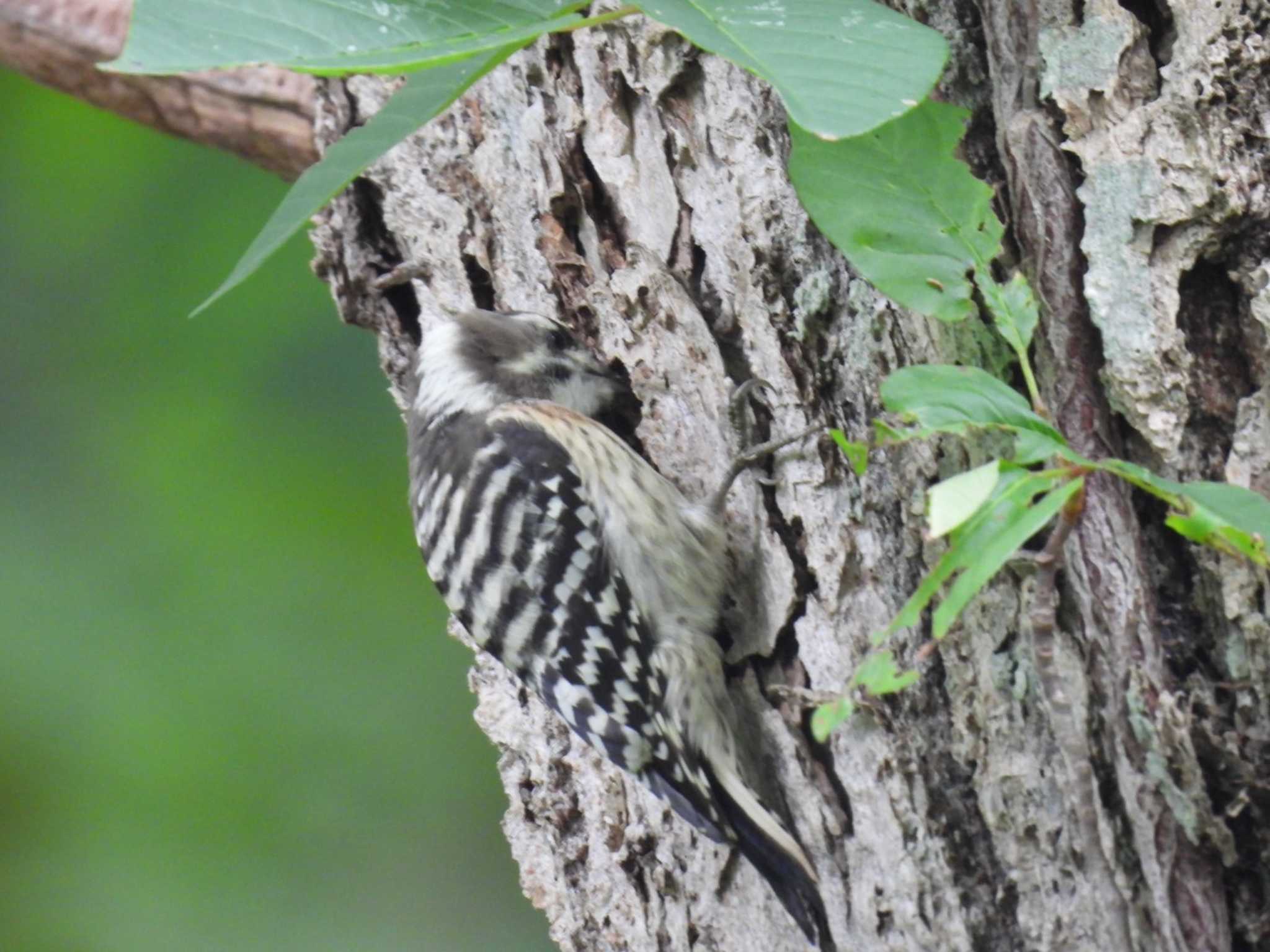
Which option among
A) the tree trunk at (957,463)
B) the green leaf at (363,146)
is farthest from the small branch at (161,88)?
the green leaf at (363,146)

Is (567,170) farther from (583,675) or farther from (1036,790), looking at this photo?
(1036,790)

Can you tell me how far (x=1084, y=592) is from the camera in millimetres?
1476

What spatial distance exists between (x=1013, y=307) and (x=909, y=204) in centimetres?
16

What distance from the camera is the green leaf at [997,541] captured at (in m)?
1.03

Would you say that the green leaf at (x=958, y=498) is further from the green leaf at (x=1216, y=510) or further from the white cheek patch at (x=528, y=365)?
the white cheek patch at (x=528, y=365)

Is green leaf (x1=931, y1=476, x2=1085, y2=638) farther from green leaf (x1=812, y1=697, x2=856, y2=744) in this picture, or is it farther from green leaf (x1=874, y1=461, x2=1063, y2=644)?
green leaf (x1=812, y1=697, x2=856, y2=744)

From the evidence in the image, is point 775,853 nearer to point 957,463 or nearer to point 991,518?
point 957,463

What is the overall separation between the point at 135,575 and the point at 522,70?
2.00 metres

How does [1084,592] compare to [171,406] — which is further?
[171,406]

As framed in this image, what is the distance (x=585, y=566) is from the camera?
2094mm

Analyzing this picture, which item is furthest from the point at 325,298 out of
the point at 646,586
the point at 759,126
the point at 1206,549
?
the point at 1206,549

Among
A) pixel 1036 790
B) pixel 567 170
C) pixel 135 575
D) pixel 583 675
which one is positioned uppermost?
pixel 567 170

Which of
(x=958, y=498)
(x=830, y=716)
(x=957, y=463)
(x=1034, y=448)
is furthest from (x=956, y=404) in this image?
(x=957, y=463)

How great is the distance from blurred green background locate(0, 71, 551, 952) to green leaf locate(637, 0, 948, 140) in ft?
8.27
